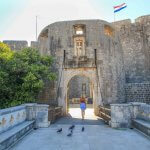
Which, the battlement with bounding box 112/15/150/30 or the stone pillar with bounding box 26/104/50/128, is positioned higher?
the battlement with bounding box 112/15/150/30

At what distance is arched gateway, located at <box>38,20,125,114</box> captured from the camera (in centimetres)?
1323

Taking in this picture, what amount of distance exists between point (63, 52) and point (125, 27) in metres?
13.2

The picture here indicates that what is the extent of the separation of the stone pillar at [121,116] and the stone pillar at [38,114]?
10.5ft

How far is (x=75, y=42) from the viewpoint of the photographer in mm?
13938

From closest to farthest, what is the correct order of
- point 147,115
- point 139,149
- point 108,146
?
point 139,149
point 108,146
point 147,115

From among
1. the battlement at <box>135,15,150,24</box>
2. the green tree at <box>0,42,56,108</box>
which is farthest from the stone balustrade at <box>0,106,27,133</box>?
the battlement at <box>135,15,150,24</box>

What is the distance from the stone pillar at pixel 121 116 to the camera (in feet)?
26.7

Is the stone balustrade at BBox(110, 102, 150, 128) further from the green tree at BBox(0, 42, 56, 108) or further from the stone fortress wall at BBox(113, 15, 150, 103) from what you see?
the stone fortress wall at BBox(113, 15, 150, 103)

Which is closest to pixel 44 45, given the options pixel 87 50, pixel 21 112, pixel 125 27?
pixel 87 50

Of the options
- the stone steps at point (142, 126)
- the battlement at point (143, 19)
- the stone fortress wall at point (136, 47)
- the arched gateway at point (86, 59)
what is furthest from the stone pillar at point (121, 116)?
the battlement at point (143, 19)

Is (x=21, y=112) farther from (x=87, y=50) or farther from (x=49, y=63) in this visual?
(x=87, y=50)

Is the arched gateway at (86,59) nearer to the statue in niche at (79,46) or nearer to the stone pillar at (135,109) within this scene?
the statue in niche at (79,46)

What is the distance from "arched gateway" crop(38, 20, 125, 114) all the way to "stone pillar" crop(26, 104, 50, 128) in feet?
15.9

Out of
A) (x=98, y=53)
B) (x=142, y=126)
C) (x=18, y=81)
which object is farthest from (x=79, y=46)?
(x=142, y=126)
